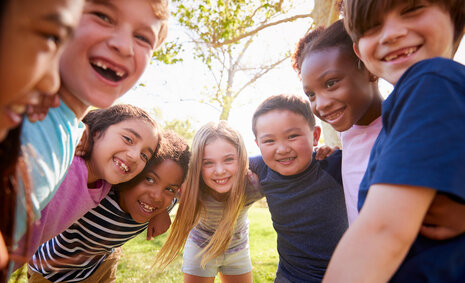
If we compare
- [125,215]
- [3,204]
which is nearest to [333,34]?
[3,204]

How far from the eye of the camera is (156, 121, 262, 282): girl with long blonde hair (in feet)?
9.65

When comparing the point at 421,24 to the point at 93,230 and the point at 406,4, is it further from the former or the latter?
the point at 93,230

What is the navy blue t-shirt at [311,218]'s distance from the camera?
2.34 metres

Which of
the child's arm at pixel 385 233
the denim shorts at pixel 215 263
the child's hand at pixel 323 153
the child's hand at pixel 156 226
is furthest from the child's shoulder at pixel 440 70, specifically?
the denim shorts at pixel 215 263

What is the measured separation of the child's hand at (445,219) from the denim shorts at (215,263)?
2.86 meters

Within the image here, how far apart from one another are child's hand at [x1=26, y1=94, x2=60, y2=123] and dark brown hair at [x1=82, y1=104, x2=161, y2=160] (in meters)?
1.47

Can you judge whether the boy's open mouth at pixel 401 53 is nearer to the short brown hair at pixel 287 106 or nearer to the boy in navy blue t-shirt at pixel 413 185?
the boy in navy blue t-shirt at pixel 413 185

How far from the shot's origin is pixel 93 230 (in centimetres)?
244

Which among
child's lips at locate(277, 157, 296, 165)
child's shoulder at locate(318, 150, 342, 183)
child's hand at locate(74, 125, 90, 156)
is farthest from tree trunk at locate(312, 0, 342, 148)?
child's hand at locate(74, 125, 90, 156)

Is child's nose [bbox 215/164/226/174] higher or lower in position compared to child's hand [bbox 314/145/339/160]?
lower

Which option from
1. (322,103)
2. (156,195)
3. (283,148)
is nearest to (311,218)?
(283,148)

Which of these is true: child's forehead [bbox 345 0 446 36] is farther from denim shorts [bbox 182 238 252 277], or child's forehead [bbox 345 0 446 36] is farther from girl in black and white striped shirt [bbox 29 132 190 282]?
denim shorts [bbox 182 238 252 277]

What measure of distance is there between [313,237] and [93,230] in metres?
2.07

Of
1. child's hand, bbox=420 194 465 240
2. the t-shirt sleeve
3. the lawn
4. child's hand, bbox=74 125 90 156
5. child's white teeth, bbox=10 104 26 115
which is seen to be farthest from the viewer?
the lawn
